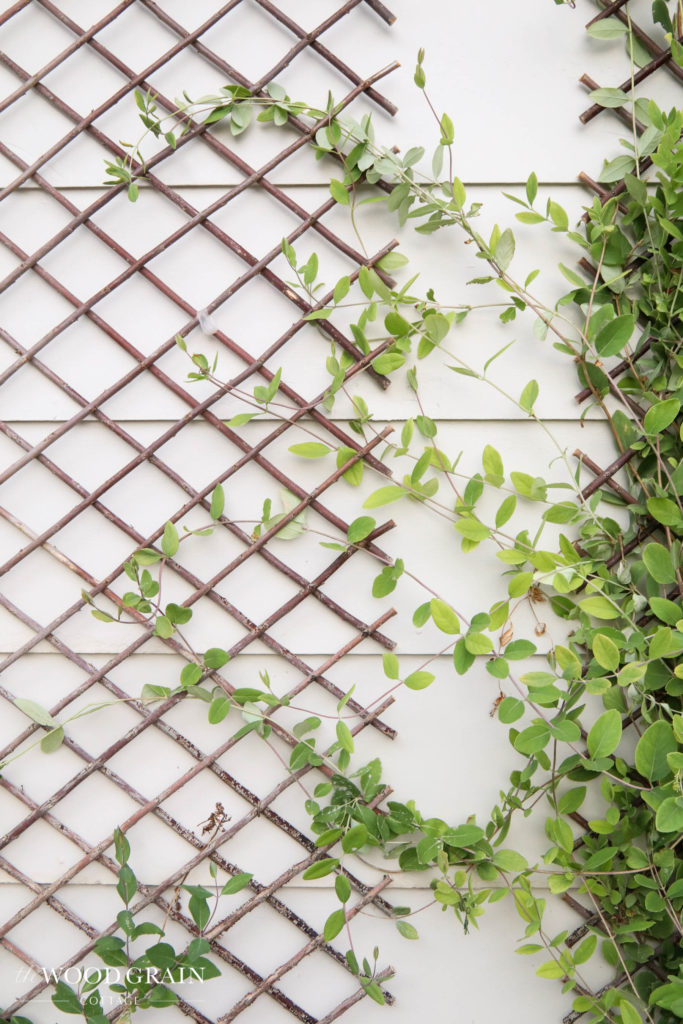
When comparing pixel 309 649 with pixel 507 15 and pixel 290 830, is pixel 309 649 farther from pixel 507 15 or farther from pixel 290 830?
pixel 507 15

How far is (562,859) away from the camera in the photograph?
108 centimetres

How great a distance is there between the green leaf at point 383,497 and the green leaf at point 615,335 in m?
0.37

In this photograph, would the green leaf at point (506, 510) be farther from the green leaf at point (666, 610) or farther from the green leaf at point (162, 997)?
the green leaf at point (162, 997)

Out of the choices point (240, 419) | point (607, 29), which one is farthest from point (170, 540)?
point (607, 29)

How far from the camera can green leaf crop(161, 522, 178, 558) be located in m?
1.09

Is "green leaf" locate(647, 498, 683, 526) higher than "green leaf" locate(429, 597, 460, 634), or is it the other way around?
"green leaf" locate(647, 498, 683, 526)

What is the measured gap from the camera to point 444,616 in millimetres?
999

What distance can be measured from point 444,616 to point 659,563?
304 mm

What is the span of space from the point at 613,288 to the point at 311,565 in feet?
2.13

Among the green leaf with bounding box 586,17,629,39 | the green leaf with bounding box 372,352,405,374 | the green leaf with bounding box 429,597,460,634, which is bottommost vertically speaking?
the green leaf with bounding box 429,597,460,634

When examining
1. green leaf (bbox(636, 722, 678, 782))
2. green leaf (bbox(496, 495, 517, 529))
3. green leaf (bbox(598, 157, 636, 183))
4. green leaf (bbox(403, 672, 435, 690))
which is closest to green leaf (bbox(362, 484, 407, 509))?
green leaf (bbox(496, 495, 517, 529))

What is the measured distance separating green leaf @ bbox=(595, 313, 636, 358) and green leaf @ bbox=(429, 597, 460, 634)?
18.0 inches

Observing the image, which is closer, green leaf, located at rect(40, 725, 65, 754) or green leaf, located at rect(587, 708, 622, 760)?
green leaf, located at rect(587, 708, 622, 760)

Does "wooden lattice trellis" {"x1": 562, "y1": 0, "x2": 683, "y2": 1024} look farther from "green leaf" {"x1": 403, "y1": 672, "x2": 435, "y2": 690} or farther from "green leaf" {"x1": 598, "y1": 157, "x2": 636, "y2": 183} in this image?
"green leaf" {"x1": 403, "y1": 672, "x2": 435, "y2": 690}
